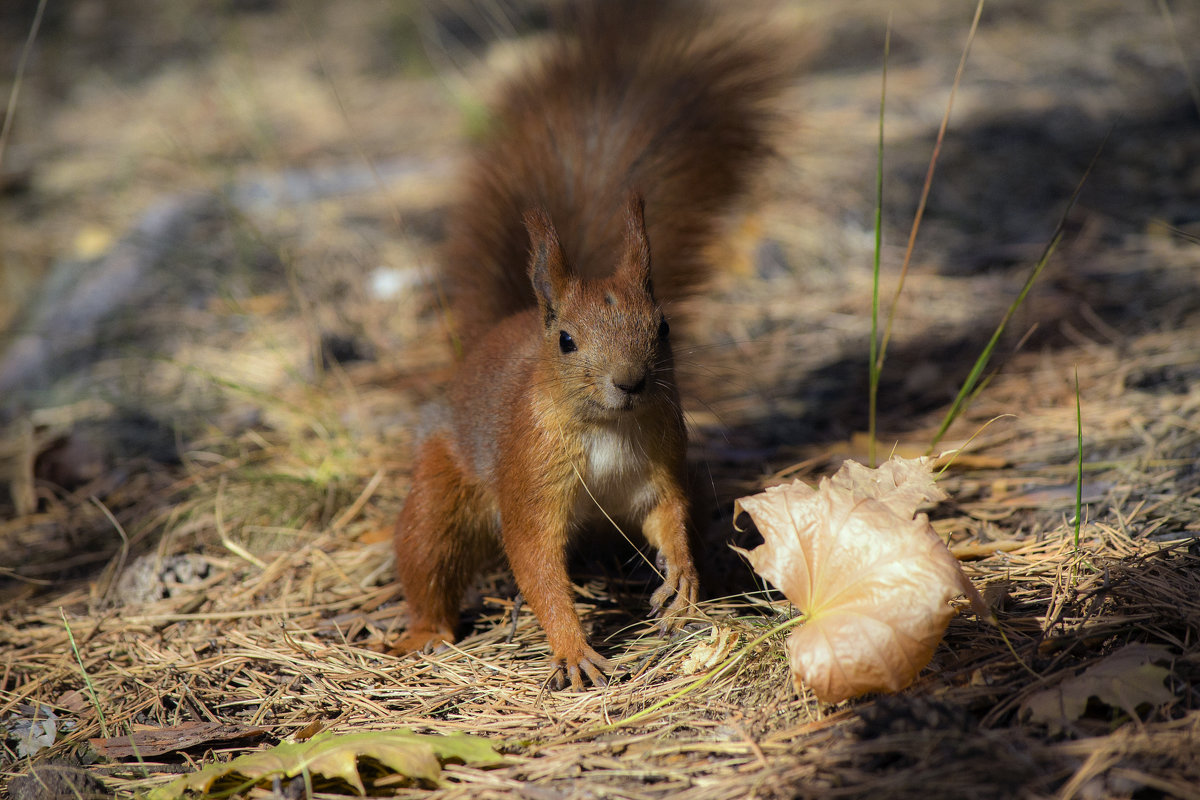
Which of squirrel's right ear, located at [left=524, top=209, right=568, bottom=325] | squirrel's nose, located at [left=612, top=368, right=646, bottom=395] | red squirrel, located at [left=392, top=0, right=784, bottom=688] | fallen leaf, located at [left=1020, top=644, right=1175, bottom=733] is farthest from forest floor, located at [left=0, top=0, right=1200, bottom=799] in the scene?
squirrel's right ear, located at [left=524, top=209, right=568, bottom=325]

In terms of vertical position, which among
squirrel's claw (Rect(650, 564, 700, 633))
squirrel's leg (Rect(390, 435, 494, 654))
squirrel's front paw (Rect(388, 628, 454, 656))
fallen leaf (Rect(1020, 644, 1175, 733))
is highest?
fallen leaf (Rect(1020, 644, 1175, 733))

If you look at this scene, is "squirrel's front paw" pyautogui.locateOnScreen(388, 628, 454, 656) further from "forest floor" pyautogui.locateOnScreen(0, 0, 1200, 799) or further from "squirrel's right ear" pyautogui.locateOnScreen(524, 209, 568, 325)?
"squirrel's right ear" pyautogui.locateOnScreen(524, 209, 568, 325)

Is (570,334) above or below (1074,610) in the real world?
above

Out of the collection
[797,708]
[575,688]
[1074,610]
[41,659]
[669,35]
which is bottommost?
[41,659]

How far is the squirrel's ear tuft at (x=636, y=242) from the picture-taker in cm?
187

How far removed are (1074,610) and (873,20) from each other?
5131mm

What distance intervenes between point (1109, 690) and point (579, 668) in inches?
36.3

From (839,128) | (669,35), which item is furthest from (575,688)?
(839,128)

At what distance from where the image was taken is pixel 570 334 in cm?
182

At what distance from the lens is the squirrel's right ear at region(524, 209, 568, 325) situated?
185cm

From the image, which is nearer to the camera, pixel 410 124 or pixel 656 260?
pixel 656 260

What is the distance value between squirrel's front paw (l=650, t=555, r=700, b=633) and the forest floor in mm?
51

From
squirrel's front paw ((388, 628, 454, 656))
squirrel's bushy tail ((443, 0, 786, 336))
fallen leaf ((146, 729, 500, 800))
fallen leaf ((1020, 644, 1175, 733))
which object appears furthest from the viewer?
squirrel's bushy tail ((443, 0, 786, 336))

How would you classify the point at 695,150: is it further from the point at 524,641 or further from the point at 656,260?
the point at 524,641
